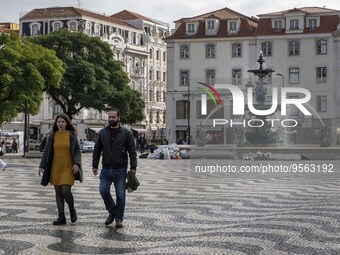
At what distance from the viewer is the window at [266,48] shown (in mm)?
66375

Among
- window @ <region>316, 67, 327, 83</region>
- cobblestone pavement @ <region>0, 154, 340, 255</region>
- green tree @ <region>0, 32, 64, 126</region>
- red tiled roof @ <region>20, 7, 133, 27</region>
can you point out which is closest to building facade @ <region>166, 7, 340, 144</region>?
window @ <region>316, 67, 327, 83</region>

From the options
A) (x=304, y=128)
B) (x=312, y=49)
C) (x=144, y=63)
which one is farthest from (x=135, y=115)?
(x=144, y=63)

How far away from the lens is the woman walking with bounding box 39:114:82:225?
10.5 meters

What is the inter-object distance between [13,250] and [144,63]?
86.2 meters

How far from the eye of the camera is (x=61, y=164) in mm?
10547

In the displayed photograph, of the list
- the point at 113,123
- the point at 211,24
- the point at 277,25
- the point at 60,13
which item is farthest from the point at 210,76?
the point at 113,123

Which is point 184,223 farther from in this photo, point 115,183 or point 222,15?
point 222,15

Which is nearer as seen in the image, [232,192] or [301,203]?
[301,203]

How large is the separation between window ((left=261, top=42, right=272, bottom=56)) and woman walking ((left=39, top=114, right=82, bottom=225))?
2242 inches

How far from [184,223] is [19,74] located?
94.6 feet

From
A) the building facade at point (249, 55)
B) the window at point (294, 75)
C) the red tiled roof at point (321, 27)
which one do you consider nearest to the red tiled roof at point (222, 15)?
the building facade at point (249, 55)

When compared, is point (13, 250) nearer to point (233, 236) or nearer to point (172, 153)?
point (233, 236)

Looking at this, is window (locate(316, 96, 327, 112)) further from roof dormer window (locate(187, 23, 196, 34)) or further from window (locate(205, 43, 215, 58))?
roof dormer window (locate(187, 23, 196, 34))

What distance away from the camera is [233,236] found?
9.23 metres
